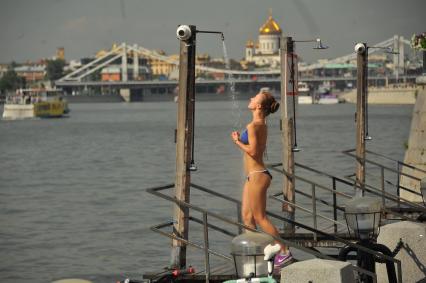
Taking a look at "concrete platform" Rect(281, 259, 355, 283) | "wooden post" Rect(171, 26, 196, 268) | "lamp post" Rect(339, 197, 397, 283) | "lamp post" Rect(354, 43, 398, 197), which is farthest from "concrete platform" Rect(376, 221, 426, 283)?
"lamp post" Rect(354, 43, 398, 197)

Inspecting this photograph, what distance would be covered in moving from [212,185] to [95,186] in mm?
4074

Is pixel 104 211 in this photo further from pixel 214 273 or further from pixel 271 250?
pixel 271 250

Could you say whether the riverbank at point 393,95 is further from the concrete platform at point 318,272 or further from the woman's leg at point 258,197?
the concrete platform at point 318,272

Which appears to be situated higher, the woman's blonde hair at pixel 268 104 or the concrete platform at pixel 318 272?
the woman's blonde hair at pixel 268 104

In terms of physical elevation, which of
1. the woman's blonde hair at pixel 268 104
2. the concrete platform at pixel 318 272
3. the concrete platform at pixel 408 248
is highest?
the woman's blonde hair at pixel 268 104

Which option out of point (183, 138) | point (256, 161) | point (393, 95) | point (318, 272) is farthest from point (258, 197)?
point (393, 95)

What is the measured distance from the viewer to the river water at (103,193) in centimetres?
2131

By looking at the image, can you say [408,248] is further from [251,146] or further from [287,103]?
[287,103]

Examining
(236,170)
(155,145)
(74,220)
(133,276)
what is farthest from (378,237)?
(155,145)

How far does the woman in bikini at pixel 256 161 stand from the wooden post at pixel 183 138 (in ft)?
3.74

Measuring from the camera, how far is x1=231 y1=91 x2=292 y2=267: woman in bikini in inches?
462

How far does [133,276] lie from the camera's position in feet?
63.1

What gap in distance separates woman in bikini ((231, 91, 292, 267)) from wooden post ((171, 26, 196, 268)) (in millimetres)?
1139

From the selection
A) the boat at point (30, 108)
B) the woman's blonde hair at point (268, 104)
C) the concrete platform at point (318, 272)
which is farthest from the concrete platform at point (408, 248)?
the boat at point (30, 108)
